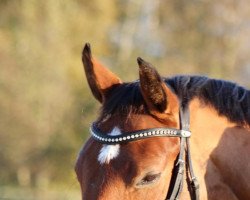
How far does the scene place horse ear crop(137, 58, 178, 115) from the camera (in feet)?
9.39

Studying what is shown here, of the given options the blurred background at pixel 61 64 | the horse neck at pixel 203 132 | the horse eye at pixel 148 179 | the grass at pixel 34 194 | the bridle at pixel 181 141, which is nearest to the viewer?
the horse eye at pixel 148 179

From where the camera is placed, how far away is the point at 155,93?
9.65 ft

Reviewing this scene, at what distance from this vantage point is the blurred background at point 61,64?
14.7m

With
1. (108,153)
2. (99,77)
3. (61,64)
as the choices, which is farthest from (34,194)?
(108,153)

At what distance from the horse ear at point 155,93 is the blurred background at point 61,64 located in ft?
28.7

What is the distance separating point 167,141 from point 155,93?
22 cm

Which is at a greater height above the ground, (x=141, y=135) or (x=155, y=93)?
(x=155, y=93)

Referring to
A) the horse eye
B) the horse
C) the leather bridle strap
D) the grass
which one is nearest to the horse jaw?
the horse

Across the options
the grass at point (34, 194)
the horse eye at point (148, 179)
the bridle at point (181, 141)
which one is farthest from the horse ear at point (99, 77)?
the grass at point (34, 194)

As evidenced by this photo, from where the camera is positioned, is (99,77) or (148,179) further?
(99,77)

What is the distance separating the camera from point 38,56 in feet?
49.6

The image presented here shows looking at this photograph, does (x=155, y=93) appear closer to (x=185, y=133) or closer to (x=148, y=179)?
(x=185, y=133)

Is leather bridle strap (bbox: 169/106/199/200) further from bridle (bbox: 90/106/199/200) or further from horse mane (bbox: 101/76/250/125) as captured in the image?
horse mane (bbox: 101/76/250/125)

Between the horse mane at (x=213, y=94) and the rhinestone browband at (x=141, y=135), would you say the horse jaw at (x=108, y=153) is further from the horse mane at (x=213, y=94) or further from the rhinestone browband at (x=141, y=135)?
the horse mane at (x=213, y=94)
